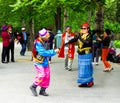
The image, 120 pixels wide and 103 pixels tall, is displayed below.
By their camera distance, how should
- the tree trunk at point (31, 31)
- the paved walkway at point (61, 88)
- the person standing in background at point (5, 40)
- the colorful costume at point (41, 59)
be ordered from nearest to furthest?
the paved walkway at point (61, 88) → the colorful costume at point (41, 59) → the person standing in background at point (5, 40) → the tree trunk at point (31, 31)

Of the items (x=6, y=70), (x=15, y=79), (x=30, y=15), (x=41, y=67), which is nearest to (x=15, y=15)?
(x=30, y=15)

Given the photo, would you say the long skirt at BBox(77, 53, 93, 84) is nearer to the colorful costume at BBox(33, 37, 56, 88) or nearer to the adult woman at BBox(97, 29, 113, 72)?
the colorful costume at BBox(33, 37, 56, 88)

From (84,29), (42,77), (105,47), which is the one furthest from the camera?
(105,47)

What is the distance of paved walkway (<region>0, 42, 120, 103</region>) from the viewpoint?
11.9m

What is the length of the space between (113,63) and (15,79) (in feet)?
25.4

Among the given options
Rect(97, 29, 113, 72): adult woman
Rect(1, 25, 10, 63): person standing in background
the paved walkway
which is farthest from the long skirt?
Rect(1, 25, 10, 63): person standing in background

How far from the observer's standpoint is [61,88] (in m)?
13.8

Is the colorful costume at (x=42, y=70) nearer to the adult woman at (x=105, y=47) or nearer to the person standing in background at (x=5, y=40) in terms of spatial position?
the adult woman at (x=105, y=47)

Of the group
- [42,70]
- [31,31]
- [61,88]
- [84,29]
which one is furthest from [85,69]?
[31,31]

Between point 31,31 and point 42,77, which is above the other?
point 31,31

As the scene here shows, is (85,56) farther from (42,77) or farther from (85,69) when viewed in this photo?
(42,77)

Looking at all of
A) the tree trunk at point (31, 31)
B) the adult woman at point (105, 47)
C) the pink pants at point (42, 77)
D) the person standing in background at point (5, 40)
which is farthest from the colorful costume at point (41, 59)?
the tree trunk at point (31, 31)

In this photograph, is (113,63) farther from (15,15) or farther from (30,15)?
(15,15)

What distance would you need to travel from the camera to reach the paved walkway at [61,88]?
467 inches
